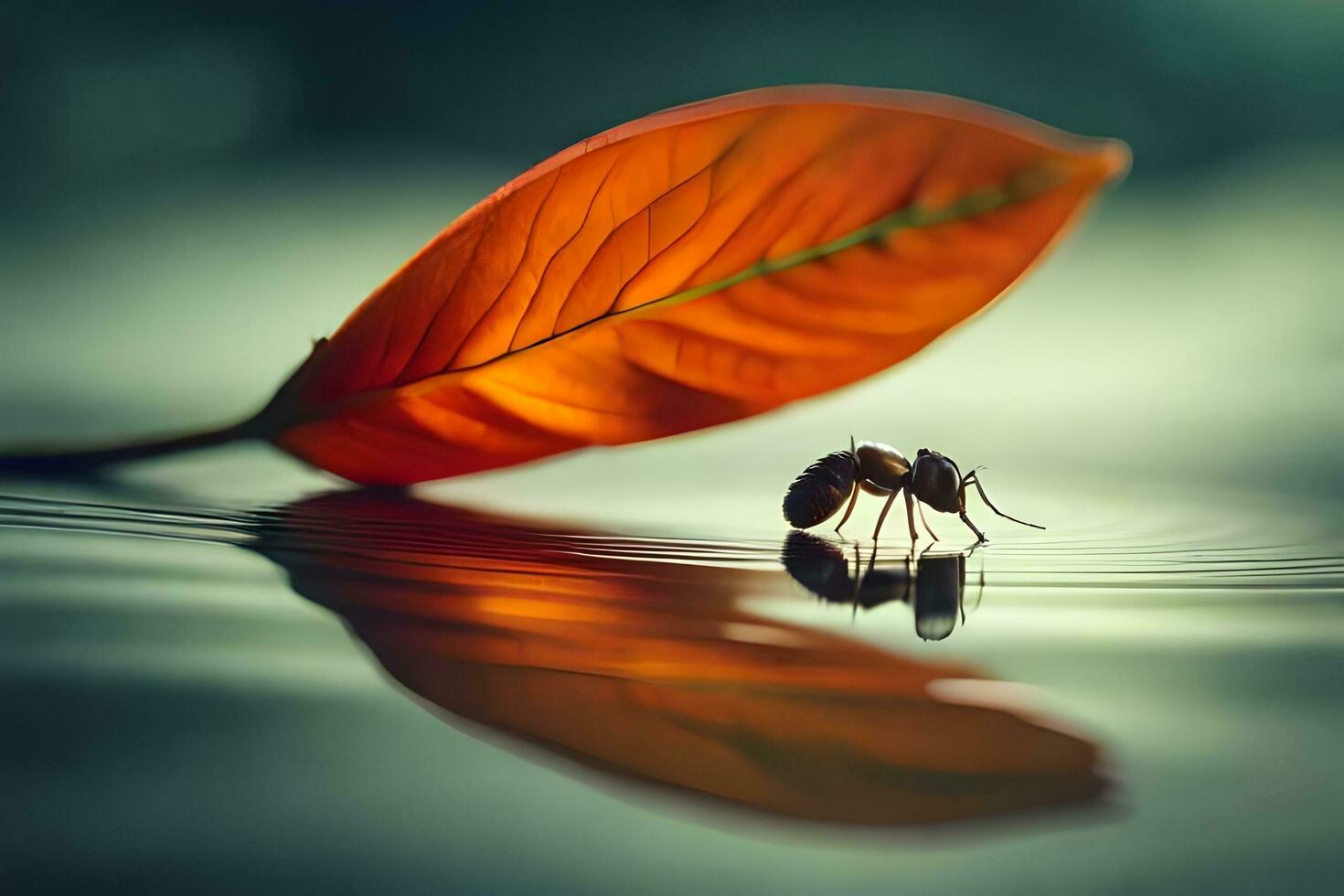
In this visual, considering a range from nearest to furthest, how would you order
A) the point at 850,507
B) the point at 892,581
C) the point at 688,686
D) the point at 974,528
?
the point at 688,686 < the point at 892,581 < the point at 974,528 < the point at 850,507

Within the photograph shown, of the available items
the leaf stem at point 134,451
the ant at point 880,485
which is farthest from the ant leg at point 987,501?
the leaf stem at point 134,451

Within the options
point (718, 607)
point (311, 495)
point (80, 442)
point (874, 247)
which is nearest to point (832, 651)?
point (718, 607)

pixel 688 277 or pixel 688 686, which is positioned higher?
pixel 688 277

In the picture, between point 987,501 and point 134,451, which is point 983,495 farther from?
point 134,451

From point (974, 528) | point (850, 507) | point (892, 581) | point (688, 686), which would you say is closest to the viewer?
point (688, 686)

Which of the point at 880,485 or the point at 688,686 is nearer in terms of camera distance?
the point at 688,686

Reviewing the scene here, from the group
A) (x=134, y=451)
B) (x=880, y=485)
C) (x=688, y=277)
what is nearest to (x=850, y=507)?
(x=880, y=485)

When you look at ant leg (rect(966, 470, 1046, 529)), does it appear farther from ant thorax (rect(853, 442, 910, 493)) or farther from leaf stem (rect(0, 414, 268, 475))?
leaf stem (rect(0, 414, 268, 475))
